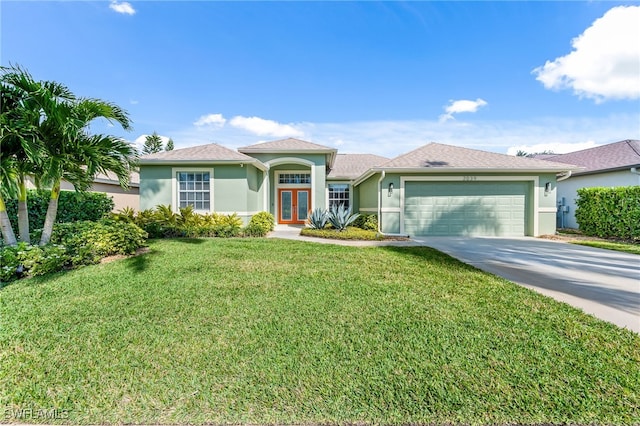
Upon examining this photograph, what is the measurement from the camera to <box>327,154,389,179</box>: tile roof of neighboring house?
53.3 ft

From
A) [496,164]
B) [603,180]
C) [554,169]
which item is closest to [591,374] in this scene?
[496,164]

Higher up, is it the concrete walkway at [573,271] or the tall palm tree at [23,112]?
the tall palm tree at [23,112]

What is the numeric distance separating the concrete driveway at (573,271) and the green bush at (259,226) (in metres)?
6.62

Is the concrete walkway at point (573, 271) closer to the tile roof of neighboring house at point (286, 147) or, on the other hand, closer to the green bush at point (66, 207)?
the tile roof of neighboring house at point (286, 147)

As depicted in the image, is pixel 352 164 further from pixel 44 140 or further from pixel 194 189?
pixel 44 140

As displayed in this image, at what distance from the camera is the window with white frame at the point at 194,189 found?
37.8ft

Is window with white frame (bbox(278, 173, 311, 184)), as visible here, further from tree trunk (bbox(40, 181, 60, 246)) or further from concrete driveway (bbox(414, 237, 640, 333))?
tree trunk (bbox(40, 181, 60, 246))

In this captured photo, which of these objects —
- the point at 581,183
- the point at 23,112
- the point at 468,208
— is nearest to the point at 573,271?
the point at 468,208

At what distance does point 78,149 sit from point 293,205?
35.1ft

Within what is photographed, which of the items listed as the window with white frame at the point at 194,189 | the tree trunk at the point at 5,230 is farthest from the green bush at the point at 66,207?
the window with white frame at the point at 194,189

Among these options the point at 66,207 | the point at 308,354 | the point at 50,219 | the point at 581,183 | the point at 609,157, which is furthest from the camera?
the point at 581,183

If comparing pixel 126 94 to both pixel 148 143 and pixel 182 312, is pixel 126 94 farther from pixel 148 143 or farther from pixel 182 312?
pixel 148 143

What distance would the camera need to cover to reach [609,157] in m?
14.4

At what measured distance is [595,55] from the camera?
1163 cm
